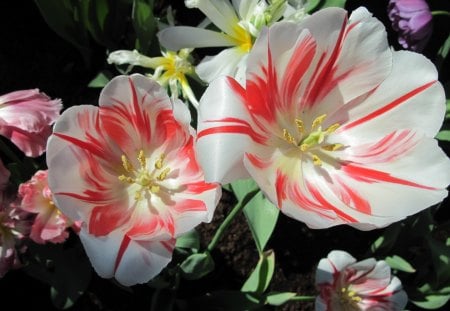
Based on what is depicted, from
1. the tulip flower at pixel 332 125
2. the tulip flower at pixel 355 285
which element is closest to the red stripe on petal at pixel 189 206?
the tulip flower at pixel 332 125

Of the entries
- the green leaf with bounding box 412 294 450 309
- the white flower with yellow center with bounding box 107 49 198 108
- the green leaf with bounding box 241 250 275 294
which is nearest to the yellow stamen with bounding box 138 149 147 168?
the white flower with yellow center with bounding box 107 49 198 108

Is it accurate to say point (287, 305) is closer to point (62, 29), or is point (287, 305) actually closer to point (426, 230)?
point (426, 230)

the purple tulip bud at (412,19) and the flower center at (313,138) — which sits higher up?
the purple tulip bud at (412,19)

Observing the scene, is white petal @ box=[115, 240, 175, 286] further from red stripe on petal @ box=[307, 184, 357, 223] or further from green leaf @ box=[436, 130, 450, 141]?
green leaf @ box=[436, 130, 450, 141]

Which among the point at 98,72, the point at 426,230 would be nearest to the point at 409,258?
the point at 426,230

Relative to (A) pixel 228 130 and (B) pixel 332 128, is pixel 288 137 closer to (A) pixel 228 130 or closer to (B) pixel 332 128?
(B) pixel 332 128

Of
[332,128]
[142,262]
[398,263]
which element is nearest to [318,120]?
[332,128]

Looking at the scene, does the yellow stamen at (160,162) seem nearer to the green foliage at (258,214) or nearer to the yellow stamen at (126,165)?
the yellow stamen at (126,165)

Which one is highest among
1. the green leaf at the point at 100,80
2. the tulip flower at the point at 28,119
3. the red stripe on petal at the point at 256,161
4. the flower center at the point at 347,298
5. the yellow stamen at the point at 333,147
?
the red stripe on petal at the point at 256,161
